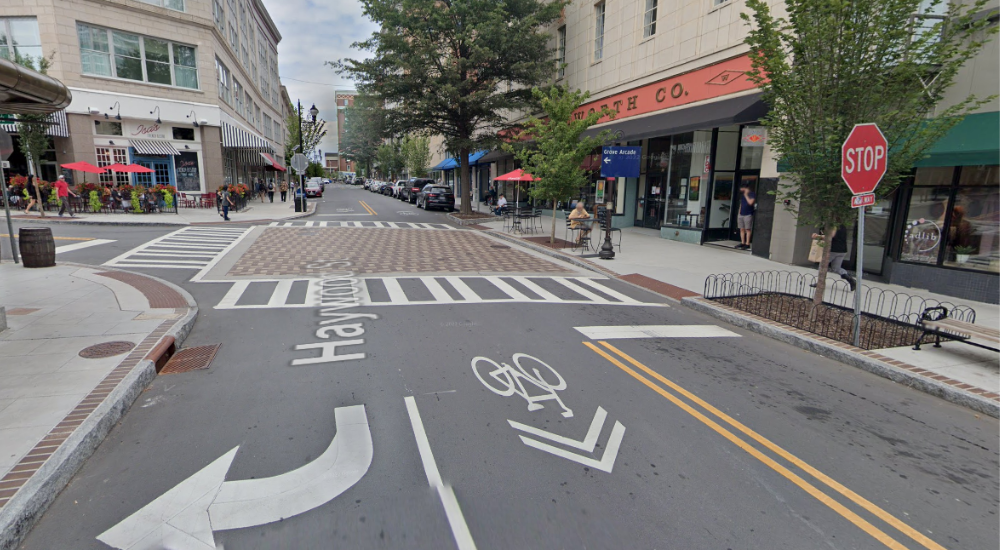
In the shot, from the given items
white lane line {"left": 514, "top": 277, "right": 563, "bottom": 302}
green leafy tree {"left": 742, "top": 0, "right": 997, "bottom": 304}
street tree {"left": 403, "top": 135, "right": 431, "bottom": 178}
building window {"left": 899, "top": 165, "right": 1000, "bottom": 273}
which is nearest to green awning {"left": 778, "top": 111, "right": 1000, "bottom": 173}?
building window {"left": 899, "top": 165, "right": 1000, "bottom": 273}

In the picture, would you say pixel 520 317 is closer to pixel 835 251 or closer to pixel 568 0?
pixel 835 251

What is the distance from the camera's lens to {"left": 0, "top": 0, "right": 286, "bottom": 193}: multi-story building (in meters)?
24.7

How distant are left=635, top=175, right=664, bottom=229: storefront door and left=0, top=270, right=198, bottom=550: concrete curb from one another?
62.7 feet

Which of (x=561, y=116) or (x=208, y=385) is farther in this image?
(x=561, y=116)

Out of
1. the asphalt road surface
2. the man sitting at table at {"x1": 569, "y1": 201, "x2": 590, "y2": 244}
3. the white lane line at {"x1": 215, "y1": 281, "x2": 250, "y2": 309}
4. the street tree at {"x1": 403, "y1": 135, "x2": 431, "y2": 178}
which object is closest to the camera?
the asphalt road surface

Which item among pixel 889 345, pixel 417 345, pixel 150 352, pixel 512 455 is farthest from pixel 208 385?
pixel 889 345

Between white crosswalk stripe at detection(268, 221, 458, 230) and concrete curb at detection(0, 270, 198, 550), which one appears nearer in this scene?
concrete curb at detection(0, 270, 198, 550)

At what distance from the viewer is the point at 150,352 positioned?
5887 millimetres

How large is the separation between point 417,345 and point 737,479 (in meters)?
4.10

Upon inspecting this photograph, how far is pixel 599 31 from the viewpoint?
23.2m

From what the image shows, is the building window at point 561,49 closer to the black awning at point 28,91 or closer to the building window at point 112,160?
the black awning at point 28,91

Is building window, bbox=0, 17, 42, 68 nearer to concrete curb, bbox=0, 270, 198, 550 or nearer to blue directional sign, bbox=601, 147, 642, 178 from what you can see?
blue directional sign, bbox=601, 147, 642, 178

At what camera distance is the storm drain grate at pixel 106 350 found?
5.73 metres

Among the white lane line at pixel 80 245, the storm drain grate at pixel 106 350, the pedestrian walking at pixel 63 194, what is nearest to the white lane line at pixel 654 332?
the storm drain grate at pixel 106 350
